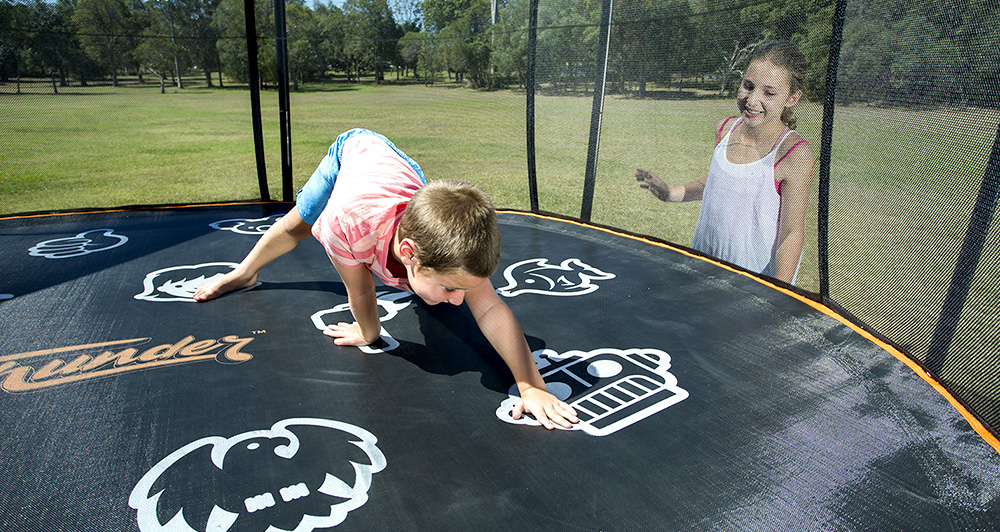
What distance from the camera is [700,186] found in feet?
8.86

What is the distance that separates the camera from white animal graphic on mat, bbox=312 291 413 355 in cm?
168

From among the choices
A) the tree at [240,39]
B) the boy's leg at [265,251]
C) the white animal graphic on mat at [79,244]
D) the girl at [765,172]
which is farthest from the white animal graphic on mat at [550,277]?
the tree at [240,39]

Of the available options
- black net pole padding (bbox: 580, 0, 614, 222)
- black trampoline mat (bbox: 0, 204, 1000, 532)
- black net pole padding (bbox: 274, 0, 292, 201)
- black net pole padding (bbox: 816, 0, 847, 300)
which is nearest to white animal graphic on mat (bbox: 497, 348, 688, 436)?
black trampoline mat (bbox: 0, 204, 1000, 532)

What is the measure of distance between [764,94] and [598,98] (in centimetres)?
95

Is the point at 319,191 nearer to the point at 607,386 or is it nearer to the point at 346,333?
the point at 346,333

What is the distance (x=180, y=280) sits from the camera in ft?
7.05

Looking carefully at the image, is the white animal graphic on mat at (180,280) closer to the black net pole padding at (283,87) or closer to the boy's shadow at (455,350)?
the boy's shadow at (455,350)

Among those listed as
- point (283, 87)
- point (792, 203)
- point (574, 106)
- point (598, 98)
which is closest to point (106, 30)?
point (283, 87)

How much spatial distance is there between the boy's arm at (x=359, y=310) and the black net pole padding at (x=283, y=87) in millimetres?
2095

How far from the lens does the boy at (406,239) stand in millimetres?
1168

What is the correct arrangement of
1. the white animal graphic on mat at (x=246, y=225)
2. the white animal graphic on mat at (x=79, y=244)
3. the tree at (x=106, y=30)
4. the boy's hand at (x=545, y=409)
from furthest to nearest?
the tree at (x=106, y=30) → the white animal graphic on mat at (x=246, y=225) → the white animal graphic on mat at (x=79, y=244) → the boy's hand at (x=545, y=409)

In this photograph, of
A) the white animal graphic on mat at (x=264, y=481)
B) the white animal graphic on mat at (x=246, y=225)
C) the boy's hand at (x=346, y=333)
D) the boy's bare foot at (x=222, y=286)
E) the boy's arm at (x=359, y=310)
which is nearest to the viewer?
the white animal graphic on mat at (x=264, y=481)

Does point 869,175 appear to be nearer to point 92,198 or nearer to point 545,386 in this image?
point 545,386

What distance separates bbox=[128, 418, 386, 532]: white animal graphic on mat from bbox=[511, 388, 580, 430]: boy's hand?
1.14 ft
